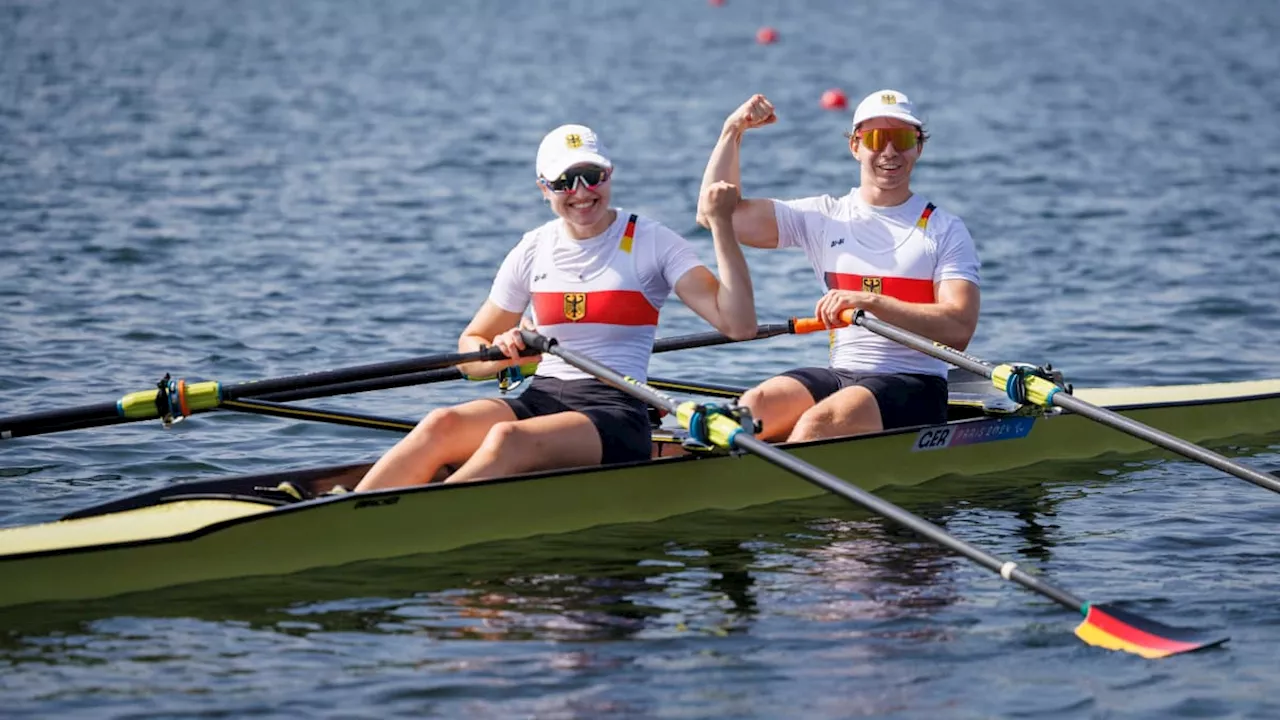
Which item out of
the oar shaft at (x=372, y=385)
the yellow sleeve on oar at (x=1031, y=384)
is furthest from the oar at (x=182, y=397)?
the yellow sleeve on oar at (x=1031, y=384)

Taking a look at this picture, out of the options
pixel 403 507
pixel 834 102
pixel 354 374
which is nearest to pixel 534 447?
Result: pixel 403 507

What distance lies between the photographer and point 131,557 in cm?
754

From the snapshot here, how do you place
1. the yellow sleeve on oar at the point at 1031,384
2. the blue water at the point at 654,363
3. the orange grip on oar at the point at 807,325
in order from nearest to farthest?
the blue water at the point at 654,363, the yellow sleeve on oar at the point at 1031,384, the orange grip on oar at the point at 807,325

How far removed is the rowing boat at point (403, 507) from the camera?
24.7ft

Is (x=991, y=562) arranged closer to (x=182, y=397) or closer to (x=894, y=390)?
(x=894, y=390)

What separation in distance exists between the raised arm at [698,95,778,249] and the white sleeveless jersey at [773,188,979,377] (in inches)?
3.0

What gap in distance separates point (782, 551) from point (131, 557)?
117 inches

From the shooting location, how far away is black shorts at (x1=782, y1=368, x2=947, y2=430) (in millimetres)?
9391

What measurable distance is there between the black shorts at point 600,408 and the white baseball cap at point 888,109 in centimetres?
199

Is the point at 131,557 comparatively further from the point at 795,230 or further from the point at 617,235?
the point at 795,230

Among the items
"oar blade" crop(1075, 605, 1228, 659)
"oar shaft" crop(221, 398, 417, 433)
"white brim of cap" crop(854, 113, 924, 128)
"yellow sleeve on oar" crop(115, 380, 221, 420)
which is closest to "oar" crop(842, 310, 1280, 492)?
"white brim of cap" crop(854, 113, 924, 128)

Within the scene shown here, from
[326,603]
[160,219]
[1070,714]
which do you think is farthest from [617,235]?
[160,219]

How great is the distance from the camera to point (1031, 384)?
363 inches

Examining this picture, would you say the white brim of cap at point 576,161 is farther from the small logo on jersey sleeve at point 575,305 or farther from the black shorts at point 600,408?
the black shorts at point 600,408
